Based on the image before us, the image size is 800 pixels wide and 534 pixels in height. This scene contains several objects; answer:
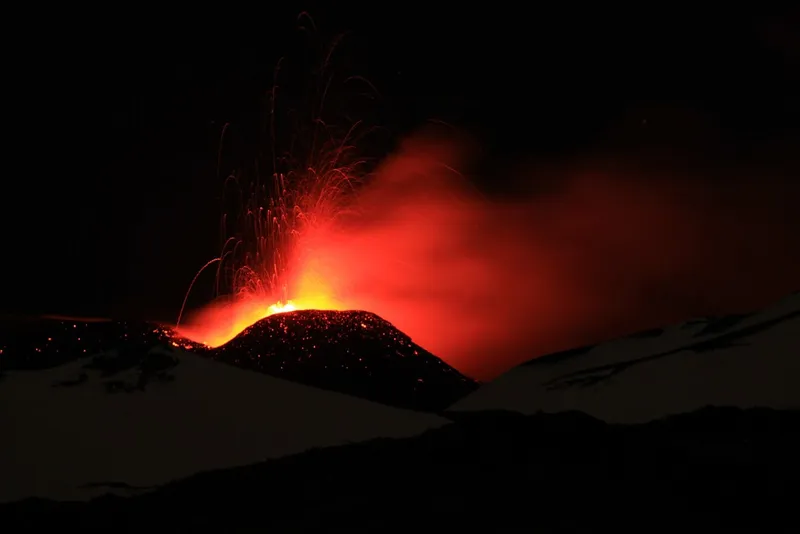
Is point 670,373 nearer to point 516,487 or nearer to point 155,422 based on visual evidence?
point 516,487

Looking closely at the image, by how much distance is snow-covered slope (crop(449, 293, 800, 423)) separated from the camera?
7.94m

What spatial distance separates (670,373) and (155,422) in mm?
5133

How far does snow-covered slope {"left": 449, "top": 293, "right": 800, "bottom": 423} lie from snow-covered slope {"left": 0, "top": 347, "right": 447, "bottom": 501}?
58.3 inches

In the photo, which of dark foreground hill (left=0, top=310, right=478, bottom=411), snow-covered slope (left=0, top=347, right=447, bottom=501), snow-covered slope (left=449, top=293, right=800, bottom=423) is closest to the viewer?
snow-covered slope (left=0, top=347, right=447, bottom=501)

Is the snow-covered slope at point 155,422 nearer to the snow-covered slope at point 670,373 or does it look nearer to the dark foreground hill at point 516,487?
the dark foreground hill at point 516,487

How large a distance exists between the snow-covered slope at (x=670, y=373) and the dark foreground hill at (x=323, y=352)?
20.3m

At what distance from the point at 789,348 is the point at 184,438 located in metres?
5.68

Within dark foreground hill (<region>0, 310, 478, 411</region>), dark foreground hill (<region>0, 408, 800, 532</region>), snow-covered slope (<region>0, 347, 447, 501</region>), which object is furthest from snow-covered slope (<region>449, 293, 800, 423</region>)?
dark foreground hill (<region>0, 310, 478, 411</region>)

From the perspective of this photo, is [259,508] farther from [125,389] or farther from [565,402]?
[565,402]

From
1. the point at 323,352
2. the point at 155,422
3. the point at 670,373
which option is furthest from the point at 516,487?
the point at 323,352

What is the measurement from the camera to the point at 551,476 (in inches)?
344

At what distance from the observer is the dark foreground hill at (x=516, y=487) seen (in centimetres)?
779

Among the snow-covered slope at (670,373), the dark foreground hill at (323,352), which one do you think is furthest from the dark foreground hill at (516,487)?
the dark foreground hill at (323,352)

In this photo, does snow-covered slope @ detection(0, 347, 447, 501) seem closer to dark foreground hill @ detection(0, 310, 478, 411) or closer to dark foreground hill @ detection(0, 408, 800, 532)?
dark foreground hill @ detection(0, 408, 800, 532)
